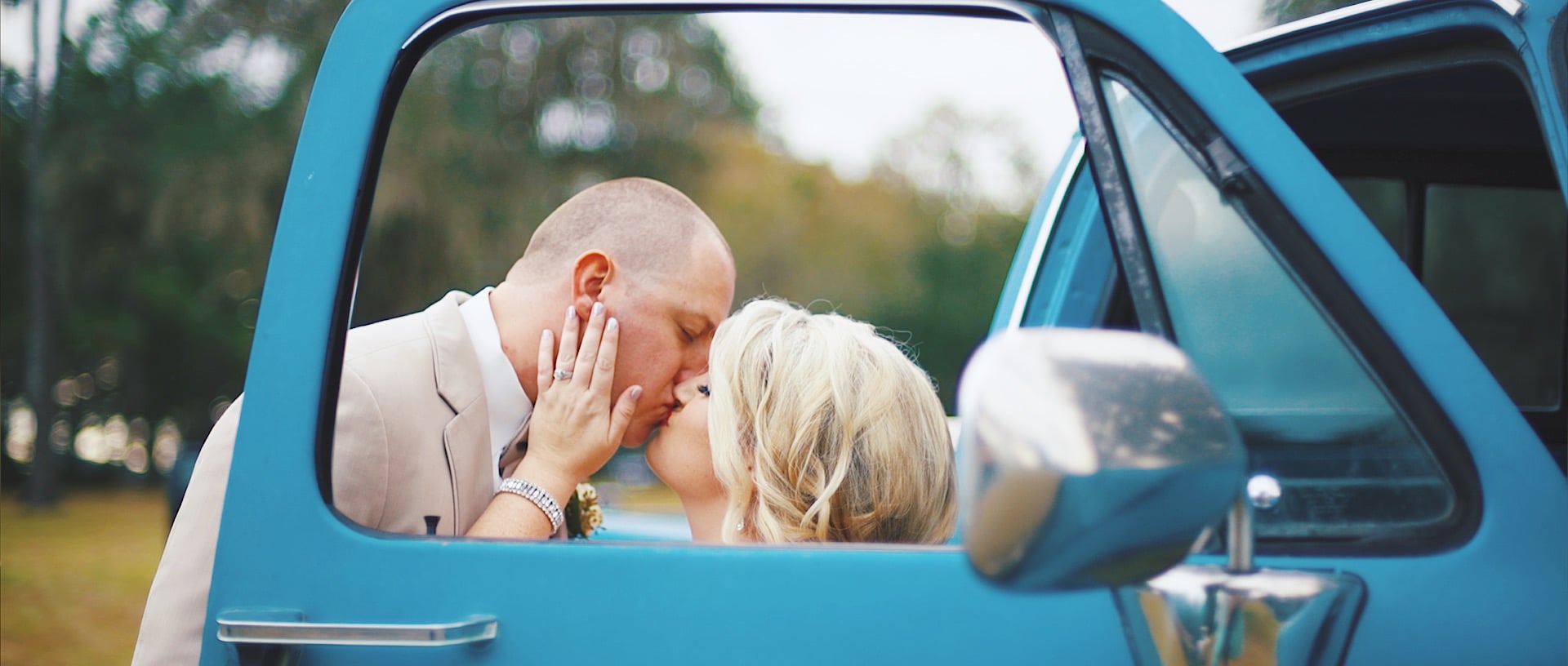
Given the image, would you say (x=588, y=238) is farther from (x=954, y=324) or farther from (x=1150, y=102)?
(x=954, y=324)

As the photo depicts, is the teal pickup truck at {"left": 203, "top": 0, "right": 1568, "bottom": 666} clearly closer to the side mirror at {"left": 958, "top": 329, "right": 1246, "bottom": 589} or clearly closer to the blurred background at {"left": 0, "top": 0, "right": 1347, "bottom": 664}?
the side mirror at {"left": 958, "top": 329, "right": 1246, "bottom": 589}

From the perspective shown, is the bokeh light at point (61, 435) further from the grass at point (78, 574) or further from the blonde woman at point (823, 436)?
the blonde woman at point (823, 436)

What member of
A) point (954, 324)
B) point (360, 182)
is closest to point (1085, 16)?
point (360, 182)

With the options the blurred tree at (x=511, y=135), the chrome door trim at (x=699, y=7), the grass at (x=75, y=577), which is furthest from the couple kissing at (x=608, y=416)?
the blurred tree at (x=511, y=135)

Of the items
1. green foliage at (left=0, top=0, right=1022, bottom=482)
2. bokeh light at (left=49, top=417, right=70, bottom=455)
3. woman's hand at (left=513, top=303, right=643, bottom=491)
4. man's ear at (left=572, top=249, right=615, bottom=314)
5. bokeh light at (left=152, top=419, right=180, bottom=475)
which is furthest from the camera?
bokeh light at (left=152, top=419, right=180, bottom=475)

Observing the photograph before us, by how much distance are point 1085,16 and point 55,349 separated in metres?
21.4

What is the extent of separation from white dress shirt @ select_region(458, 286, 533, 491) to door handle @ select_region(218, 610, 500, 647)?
683 mm

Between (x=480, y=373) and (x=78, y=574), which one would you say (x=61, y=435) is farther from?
(x=480, y=373)

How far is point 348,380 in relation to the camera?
1.58 m

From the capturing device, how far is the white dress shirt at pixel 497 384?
2.00m

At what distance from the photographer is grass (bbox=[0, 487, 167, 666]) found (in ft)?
26.5

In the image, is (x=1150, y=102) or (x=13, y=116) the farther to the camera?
(x=13, y=116)

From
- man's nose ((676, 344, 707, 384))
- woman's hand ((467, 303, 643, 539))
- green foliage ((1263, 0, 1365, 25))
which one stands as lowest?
woman's hand ((467, 303, 643, 539))

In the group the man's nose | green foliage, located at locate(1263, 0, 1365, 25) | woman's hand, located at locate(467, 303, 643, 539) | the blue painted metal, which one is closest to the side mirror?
the blue painted metal
